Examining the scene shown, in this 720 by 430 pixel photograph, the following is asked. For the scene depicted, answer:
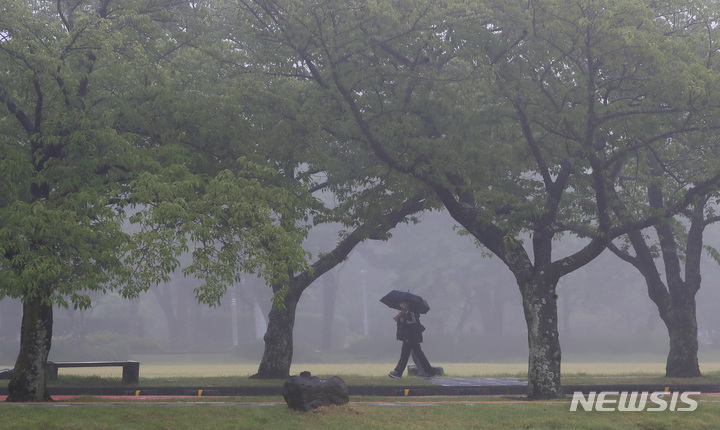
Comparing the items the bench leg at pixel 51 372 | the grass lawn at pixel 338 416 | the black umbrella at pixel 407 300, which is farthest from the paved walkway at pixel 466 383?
the bench leg at pixel 51 372

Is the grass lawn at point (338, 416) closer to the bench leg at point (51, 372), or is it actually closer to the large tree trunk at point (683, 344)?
the bench leg at point (51, 372)

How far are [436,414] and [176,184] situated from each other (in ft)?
18.4

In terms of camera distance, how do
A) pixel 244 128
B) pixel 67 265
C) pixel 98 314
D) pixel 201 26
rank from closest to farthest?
pixel 67 265 < pixel 244 128 < pixel 201 26 < pixel 98 314

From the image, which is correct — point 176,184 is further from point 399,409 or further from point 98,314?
point 98,314

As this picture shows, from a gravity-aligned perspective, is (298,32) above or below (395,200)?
above

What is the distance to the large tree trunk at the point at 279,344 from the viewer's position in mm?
20359

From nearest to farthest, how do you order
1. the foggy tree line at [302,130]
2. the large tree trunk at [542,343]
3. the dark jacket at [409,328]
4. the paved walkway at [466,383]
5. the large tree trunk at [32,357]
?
1. the foggy tree line at [302,130]
2. the large tree trunk at [32,357]
3. the large tree trunk at [542,343]
4. the paved walkway at [466,383]
5. the dark jacket at [409,328]

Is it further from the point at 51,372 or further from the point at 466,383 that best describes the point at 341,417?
the point at 51,372

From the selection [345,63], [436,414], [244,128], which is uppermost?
[345,63]

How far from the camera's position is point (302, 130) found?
1703 centimetres

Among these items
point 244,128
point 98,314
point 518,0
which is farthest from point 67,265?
point 98,314

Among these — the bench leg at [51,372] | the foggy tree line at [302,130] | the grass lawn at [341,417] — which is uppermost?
the foggy tree line at [302,130]

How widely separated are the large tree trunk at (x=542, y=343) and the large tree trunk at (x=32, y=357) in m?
9.16

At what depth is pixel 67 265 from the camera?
40.7 feet
